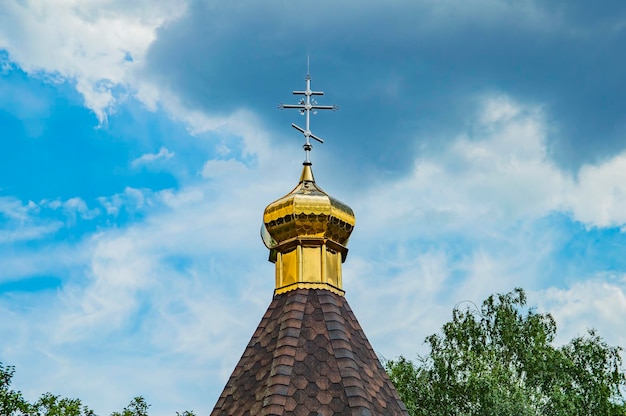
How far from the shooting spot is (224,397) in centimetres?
1030

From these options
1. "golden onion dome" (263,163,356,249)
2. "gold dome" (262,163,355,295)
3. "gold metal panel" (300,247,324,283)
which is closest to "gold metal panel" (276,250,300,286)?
"gold dome" (262,163,355,295)

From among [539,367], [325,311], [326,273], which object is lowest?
[325,311]

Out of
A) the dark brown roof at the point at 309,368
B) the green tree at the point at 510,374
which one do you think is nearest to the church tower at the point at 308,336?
the dark brown roof at the point at 309,368

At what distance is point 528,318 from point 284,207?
39.4 ft

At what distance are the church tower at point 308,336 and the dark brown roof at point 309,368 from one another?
0.01 meters

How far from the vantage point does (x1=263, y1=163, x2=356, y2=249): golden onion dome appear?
1177 centimetres

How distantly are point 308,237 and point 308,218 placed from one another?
25cm

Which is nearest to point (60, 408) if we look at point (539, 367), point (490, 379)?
point (490, 379)

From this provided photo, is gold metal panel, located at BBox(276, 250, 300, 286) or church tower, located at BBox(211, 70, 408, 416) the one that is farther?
gold metal panel, located at BBox(276, 250, 300, 286)

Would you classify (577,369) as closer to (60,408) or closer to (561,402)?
(561,402)

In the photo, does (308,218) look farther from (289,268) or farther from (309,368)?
(309,368)

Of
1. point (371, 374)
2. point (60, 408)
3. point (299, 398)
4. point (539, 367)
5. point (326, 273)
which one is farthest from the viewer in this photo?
point (539, 367)

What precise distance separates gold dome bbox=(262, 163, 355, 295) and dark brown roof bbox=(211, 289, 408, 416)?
27cm

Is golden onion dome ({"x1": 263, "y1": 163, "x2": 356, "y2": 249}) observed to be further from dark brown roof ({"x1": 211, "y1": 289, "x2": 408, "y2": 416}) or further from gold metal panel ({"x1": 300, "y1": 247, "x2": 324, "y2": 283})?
dark brown roof ({"x1": 211, "y1": 289, "x2": 408, "y2": 416})
